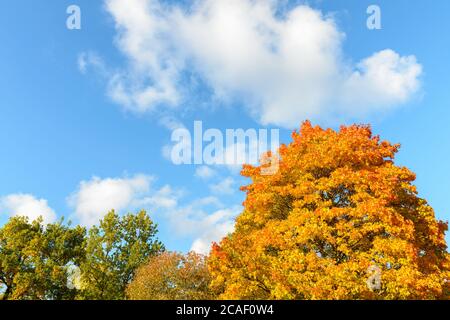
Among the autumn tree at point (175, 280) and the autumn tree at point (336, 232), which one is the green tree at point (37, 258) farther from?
the autumn tree at point (336, 232)

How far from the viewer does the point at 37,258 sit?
176ft

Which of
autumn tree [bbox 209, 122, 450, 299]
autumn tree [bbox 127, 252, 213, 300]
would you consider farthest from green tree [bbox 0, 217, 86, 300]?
autumn tree [bbox 209, 122, 450, 299]

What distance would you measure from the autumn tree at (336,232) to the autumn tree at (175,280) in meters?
5.69

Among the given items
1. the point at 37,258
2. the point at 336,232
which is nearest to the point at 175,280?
the point at 336,232

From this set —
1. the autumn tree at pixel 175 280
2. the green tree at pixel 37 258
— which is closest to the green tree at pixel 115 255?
the green tree at pixel 37 258

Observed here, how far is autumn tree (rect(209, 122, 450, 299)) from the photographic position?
21.9 m

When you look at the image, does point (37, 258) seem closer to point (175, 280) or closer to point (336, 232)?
point (175, 280)

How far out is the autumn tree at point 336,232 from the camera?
71.9 ft

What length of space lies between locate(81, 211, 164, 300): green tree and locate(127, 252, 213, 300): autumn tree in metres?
19.6

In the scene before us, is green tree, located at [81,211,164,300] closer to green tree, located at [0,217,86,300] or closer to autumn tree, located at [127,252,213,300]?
green tree, located at [0,217,86,300]

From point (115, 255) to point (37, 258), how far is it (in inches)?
360
